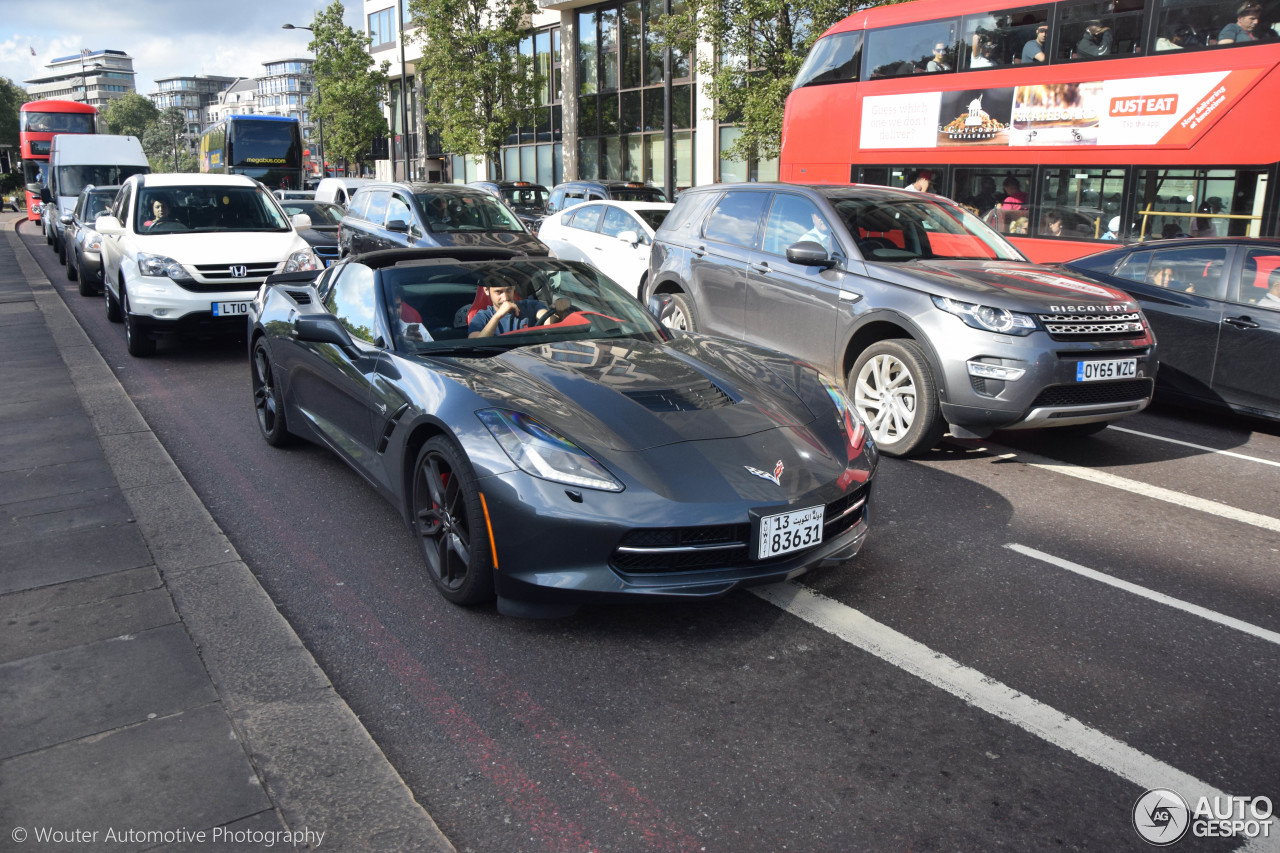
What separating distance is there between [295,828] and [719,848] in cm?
109

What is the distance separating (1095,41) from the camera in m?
10.5

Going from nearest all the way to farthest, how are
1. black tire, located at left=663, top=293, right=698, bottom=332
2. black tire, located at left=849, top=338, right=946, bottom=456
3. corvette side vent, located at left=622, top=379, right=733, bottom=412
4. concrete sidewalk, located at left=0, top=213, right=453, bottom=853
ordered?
concrete sidewalk, located at left=0, top=213, right=453, bottom=853 → corvette side vent, located at left=622, top=379, right=733, bottom=412 → black tire, located at left=849, top=338, right=946, bottom=456 → black tire, located at left=663, top=293, right=698, bottom=332

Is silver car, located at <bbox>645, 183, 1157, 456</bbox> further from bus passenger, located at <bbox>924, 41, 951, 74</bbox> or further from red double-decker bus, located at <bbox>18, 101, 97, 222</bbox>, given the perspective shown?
red double-decker bus, located at <bbox>18, 101, 97, 222</bbox>

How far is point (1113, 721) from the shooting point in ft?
10.1

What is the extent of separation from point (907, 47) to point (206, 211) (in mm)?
8808

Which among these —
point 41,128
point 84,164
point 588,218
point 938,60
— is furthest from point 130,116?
point 938,60

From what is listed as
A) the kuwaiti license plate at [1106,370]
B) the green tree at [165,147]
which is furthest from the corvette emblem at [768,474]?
the green tree at [165,147]

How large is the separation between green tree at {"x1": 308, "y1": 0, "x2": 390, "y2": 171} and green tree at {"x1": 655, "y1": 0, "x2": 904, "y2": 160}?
2974 cm

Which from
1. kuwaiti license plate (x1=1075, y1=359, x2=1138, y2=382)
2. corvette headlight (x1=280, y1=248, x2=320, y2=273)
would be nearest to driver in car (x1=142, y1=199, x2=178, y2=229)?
corvette headlight (x1=280, y1=248, x2=320, y2=273)

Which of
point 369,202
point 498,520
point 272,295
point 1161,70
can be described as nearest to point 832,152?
point 1161,70

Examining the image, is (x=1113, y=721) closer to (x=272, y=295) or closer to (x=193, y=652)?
(x=193, y=652)

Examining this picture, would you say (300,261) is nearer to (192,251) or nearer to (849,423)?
(192,251)

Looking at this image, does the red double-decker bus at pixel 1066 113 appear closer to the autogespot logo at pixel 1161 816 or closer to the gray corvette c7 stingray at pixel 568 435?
the gray corvette c7 stingray at pixel 568 435

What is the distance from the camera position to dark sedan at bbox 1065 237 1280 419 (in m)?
7.10
